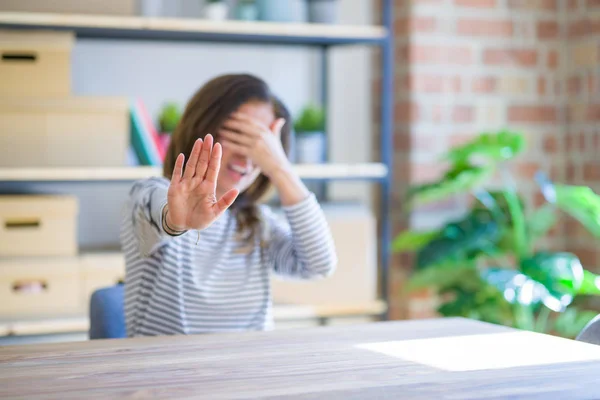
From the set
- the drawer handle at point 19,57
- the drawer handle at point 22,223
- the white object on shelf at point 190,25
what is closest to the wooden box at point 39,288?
the drawer handle at point 22,223

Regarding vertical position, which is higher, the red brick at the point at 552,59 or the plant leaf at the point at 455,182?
the red brick at the point at 552,59

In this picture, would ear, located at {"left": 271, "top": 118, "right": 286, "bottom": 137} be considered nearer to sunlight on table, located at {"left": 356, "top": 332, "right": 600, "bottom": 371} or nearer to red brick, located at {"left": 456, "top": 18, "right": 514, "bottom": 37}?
sunlight on table, located at {"left": 356, "top": 332, "right": 600, "bottom": 371}

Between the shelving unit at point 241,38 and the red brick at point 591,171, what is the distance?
757 mm

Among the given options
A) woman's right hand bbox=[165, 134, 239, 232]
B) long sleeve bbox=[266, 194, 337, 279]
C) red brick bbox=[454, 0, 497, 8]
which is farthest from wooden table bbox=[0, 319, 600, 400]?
red brick bbox=[454, 0, 497, 8]

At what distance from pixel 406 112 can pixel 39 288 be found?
1.35 m

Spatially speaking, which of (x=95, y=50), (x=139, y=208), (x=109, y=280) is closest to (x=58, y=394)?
(x=139, y=208)

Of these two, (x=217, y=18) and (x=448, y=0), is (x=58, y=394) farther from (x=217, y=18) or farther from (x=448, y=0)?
(x=448, y=0)

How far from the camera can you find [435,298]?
3244mm

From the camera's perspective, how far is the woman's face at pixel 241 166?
185 centimetres

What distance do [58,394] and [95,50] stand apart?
2.11m

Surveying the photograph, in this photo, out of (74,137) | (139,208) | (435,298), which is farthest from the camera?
(435,298)

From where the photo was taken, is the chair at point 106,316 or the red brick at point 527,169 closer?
the chair at point 106,316

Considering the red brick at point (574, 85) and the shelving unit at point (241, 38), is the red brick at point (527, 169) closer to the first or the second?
the red brick at point (574, 85)

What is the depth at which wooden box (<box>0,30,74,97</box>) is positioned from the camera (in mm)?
2623
